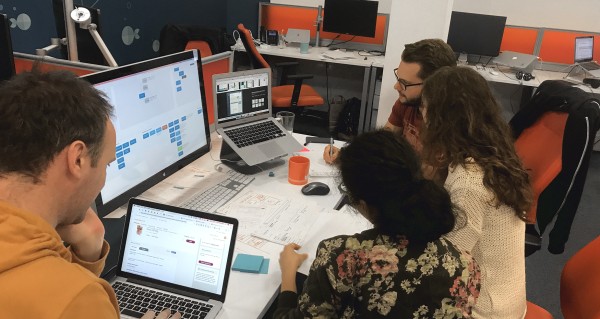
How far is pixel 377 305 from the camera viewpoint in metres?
1.02

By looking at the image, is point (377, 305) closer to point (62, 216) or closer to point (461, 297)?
point (461, 297)

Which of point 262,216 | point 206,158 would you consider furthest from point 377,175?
point 206,158

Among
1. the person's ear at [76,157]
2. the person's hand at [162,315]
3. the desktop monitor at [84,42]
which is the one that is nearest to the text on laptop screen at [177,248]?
the person's hand at [162,315]

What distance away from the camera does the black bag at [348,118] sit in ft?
14.8

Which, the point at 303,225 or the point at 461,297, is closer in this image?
the point at 461,297

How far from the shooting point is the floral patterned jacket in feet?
3.33

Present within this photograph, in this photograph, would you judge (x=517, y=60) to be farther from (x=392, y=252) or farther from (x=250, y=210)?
(x=392, y=252)

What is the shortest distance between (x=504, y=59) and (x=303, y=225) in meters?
3.41

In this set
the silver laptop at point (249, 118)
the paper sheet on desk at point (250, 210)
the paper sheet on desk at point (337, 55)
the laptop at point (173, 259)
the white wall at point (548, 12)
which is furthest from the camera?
the paper sheet on desk at point (337, 55)

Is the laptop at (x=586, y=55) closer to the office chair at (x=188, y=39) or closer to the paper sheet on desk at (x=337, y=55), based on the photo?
the paper sheet on desk at (x=337, y=55)

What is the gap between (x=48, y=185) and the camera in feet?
2.44

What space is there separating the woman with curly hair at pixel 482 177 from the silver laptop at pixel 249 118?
655 millimetres

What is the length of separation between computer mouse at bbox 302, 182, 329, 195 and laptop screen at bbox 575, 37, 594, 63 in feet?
11.3

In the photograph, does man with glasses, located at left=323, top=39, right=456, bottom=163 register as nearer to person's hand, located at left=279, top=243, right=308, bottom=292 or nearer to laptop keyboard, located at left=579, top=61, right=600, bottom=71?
person's hand, located at left=279, top=243, right=308, bottom=292
